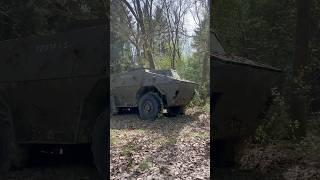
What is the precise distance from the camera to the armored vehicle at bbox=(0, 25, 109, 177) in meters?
3.30

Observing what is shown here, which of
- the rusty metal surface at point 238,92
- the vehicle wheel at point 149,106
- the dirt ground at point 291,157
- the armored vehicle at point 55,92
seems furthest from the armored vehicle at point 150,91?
the dirt ground at point 291,157

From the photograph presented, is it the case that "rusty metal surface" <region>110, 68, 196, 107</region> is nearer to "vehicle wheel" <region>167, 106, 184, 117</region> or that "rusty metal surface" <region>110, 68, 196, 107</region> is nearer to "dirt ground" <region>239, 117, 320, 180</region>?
"vehicle wheel" <region>167, 106, 184, 117</region>

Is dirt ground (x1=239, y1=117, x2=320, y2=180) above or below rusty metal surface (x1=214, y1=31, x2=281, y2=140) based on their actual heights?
below

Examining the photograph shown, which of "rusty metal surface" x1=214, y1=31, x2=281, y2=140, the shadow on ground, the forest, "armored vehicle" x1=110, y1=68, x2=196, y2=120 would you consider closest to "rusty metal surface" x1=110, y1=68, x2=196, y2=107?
"armored vehicle" x1=110, y1=68, x2=196, y2=120

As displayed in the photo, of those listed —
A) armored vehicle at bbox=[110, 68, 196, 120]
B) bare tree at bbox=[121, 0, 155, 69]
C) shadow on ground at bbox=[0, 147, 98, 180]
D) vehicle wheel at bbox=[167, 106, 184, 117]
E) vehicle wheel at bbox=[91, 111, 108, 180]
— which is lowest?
shadow on ground at bbox=[0, 147, 98, 180]

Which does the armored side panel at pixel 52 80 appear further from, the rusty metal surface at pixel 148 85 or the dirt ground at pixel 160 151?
the dirt ground at pixel 160 151

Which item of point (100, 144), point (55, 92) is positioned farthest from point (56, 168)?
point (55, 92)

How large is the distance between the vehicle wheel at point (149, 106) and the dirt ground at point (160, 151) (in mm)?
50

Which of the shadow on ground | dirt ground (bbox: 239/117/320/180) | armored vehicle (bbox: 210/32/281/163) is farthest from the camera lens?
the shadow on ground

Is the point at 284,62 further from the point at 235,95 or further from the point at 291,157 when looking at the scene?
the point at 291,157

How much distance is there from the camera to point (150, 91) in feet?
11.1

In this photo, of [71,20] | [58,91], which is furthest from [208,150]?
[71,20]

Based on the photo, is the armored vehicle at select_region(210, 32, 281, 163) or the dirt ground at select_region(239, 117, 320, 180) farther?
the armored vehicle at select_region(210, 32, 281, 163)

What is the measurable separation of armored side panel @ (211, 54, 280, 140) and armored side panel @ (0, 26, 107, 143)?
93 centimetres
